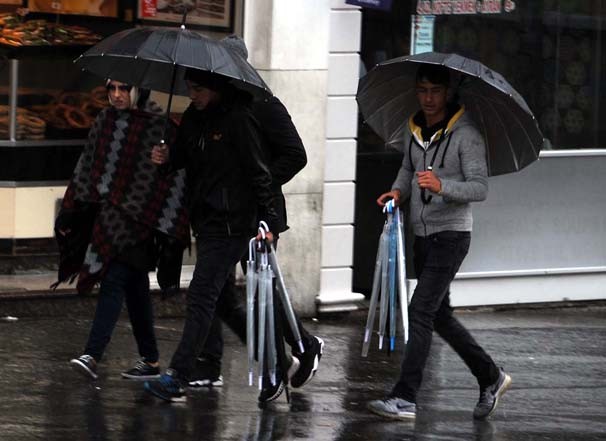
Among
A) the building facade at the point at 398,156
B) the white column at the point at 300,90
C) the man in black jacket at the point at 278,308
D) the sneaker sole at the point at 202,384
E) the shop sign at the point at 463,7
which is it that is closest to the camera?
the man in black jacket at the point at 278,308

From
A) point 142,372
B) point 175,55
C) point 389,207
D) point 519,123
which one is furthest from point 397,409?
point 175,55

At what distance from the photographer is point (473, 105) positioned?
751 cm

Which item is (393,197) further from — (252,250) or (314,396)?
(314,396)

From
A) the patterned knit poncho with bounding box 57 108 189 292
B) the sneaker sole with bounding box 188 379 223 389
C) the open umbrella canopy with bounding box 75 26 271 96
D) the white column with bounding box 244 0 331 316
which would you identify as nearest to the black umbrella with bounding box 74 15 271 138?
the open umbrella canopy with bounding box 75 26 271 96

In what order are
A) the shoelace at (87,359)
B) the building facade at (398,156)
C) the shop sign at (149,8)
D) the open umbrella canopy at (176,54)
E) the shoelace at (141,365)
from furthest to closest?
the shop sign at (149,8) < the building facade at (398,156) < the shoelace at (141,365) < the shoelace at (87,359) < the open umbrella canopy at (176,54)

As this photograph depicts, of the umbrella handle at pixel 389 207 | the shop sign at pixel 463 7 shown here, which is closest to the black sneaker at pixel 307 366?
the umbrella handle at pixel 389 207

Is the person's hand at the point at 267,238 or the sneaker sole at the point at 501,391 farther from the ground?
the person's hand at the point at 267,238

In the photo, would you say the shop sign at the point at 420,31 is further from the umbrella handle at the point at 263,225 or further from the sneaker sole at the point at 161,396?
the sneaker sole at the point at 161,396

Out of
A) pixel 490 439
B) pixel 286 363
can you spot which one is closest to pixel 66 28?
pixel 286 363

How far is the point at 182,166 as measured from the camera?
7.57 m

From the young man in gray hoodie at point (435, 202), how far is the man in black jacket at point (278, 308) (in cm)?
53

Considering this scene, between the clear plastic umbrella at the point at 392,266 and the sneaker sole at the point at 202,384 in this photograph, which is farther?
the sneaker sole at the point at 202,384

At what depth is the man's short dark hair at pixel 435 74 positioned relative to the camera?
24.0 ft

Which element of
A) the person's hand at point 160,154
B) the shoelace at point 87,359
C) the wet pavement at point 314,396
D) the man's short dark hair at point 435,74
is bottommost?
the wet pavement at point 314,396
